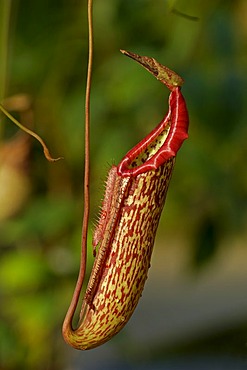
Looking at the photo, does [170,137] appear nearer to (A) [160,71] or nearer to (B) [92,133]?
(A) [160,71]

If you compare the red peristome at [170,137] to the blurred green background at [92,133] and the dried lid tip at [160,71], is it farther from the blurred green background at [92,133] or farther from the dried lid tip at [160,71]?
the blurred green background at [92,133]

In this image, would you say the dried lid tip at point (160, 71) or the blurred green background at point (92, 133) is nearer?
the dried lid tip at point (160, 71)

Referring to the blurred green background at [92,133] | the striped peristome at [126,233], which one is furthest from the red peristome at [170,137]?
the blurred green background at [92,133]

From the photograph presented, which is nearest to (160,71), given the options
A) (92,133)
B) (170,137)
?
(170,137)

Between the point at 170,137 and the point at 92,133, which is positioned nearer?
the point at 170,137

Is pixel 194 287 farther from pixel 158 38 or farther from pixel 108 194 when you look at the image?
pixel 108 194

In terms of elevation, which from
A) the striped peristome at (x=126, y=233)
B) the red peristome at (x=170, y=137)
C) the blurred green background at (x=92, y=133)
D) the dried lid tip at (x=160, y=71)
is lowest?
the blurred green background at (x=92, y=133)
